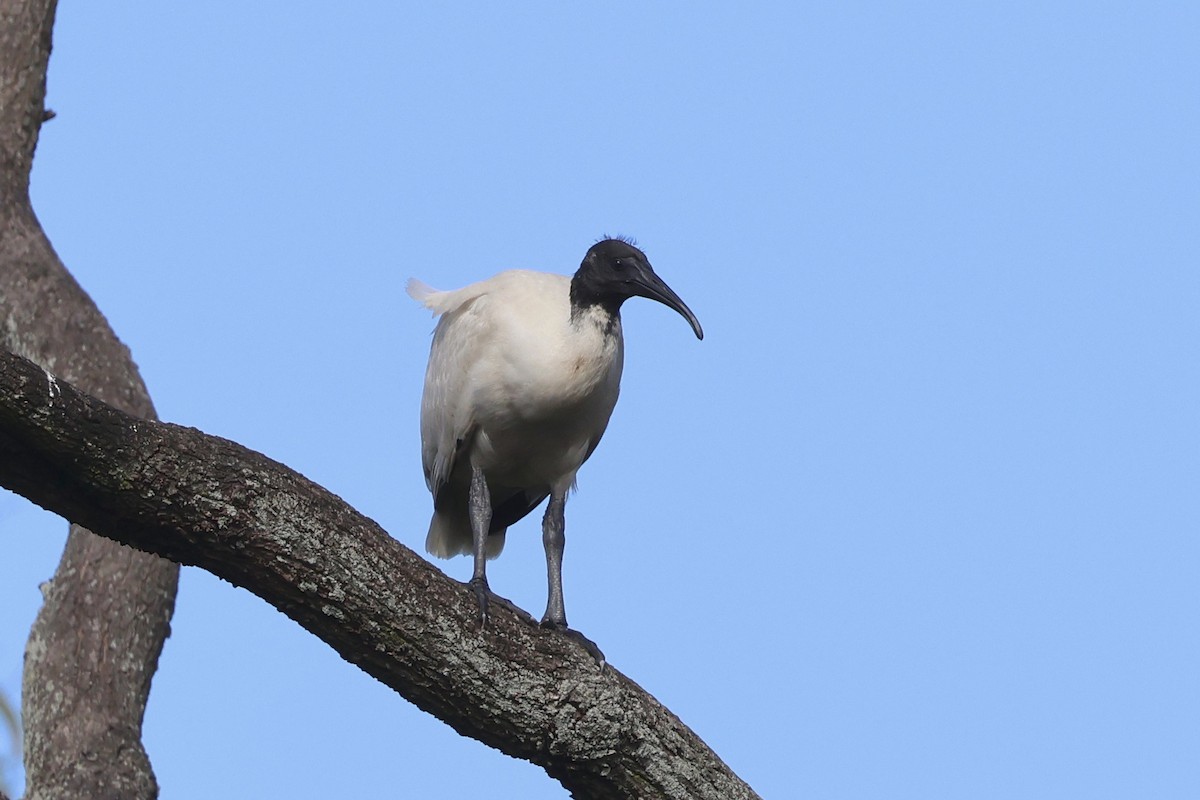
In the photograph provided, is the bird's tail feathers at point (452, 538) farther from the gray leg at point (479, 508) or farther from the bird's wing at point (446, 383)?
the gray leg at point (479, 508)

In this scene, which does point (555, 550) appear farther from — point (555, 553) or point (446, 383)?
point (446, 383)

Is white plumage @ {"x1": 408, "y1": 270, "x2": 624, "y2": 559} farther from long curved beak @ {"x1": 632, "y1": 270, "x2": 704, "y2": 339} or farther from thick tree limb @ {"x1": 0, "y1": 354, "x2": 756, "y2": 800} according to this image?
thick tree limb @ {"x1": 0, "y1": 354, "x2": 756, "y2": 800}

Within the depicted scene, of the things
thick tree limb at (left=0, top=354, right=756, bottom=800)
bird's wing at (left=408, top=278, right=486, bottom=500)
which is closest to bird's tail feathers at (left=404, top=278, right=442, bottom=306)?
bird's wing at (left=408, top=278, right=486, bottom=500)

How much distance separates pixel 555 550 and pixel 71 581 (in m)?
2.04

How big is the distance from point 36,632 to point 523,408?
7.37 feet

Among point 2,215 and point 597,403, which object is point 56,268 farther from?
point 597,403

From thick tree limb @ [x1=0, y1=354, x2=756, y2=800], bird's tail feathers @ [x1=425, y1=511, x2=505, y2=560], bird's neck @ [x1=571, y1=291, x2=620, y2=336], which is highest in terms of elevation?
A: bird's neck @ [x1=571, y1=291, x2=620, y2=336]

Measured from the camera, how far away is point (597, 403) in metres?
6.57

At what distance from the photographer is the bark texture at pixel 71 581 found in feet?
20.9

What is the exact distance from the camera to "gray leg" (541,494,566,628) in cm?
646

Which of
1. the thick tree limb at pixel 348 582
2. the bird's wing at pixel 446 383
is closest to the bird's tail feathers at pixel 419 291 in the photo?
the bird's wing at pixel 446 383

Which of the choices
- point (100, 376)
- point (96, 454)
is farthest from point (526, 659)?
point (100, 376)

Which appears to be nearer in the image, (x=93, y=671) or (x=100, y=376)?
(x=93, y=671)

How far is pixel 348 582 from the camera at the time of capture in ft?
13.3
